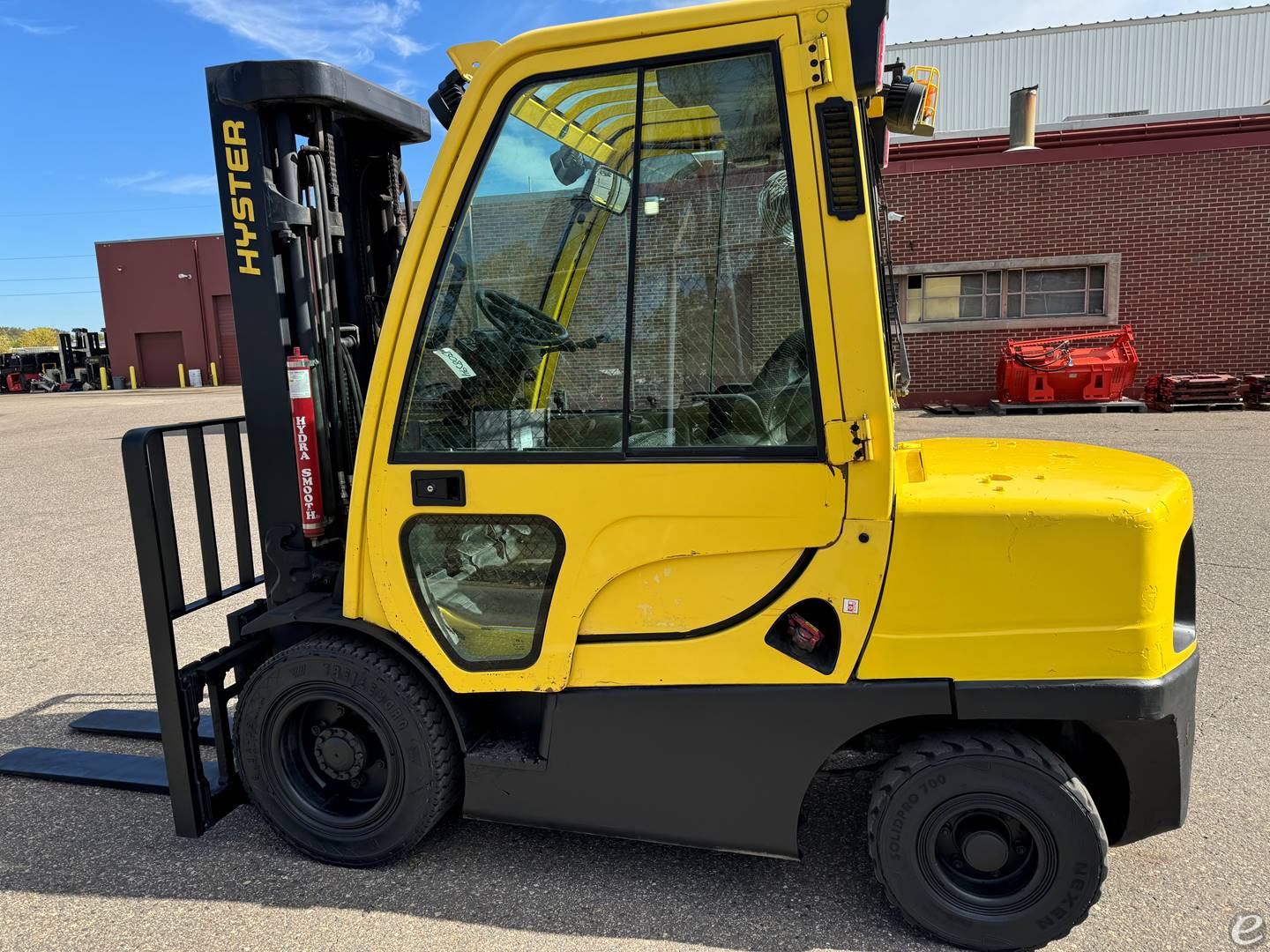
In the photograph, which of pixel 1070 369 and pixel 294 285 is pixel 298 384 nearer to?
pixel 294 285

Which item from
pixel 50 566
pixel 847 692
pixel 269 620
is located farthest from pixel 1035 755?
pixel 50 566

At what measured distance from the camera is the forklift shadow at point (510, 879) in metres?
2.58

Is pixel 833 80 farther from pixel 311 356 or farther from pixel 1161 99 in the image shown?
pixel 1161 99

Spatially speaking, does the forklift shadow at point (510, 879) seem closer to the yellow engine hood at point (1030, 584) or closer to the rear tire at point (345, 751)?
the rear tire at point (345, 751)

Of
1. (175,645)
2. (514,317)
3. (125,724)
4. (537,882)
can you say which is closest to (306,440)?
(514,317)

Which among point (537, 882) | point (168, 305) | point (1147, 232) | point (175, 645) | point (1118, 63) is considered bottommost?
point (537, 882)

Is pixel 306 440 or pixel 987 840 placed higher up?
pixel 306 440

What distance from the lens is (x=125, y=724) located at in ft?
13.5

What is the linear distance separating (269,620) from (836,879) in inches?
80.8

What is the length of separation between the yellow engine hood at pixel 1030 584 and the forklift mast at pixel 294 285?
1891 mm

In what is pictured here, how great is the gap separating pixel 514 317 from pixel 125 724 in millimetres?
3023

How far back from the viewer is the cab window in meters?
2.33

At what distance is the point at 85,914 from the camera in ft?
8.89

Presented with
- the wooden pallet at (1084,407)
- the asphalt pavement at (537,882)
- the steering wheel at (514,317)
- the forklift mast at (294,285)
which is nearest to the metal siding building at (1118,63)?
the wooden pallet at (1084,407)
